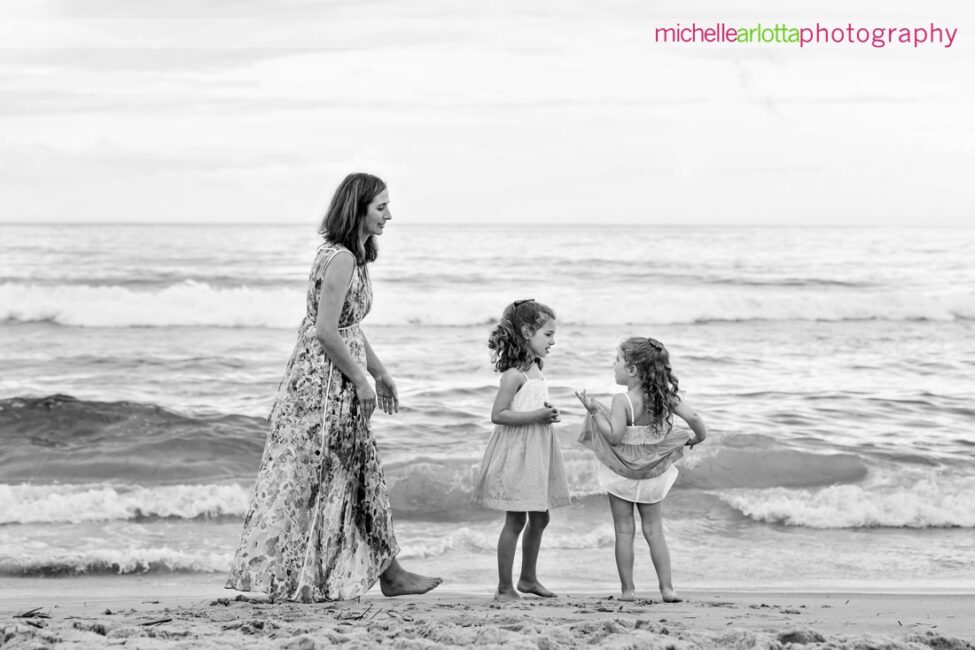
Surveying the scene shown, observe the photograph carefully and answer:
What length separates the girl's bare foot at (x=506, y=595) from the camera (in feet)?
14.5

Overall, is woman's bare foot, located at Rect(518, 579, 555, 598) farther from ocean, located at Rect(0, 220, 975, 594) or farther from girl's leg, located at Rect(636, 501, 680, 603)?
ocean, located at Rect(0, 220, 975, 594)

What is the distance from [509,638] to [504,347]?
156 cm

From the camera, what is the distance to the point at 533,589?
14.9ft

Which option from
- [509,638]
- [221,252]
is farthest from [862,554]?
[221,252]

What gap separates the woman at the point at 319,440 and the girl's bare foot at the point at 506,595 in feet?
2.15

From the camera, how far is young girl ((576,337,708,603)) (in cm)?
445

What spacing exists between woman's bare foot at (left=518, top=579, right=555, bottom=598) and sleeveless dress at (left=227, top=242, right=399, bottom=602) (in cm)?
82

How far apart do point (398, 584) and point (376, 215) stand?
1635 millimetres

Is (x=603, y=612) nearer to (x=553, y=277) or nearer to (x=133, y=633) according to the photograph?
(x=133, y=633)

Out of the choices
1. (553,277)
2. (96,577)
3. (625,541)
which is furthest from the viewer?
(553,277)

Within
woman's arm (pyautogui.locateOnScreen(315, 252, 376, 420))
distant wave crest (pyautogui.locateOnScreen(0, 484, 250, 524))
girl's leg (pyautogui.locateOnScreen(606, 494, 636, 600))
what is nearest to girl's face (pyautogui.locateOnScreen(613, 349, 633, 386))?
girl's leg (pyautogui.locateOnScreen(606, 494, 636, 600))

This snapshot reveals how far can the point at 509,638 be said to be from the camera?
10.8 feet

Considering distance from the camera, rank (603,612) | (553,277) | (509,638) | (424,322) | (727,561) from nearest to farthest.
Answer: (509,638) < (603,612) < (727,561) < (424,322) < (553,277)

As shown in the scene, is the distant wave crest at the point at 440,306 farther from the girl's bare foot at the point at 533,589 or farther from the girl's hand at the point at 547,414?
the girl's hand at the point at 547,414
